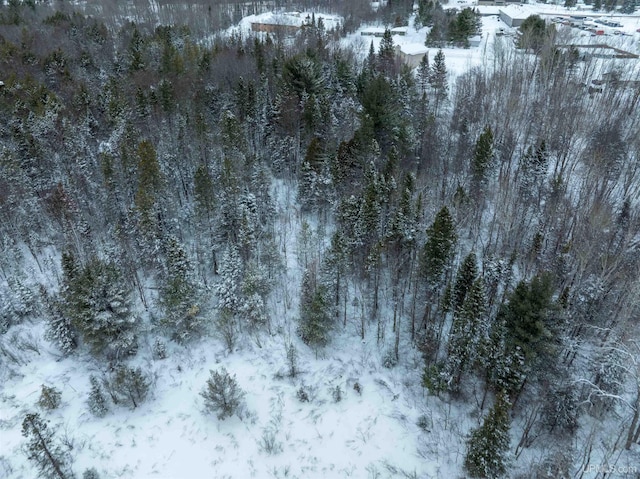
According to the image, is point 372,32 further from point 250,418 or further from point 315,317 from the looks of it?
point 250,418

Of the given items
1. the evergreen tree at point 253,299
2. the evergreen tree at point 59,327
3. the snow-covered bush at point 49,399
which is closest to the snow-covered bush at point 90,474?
the snow-covered bush at point 49,399

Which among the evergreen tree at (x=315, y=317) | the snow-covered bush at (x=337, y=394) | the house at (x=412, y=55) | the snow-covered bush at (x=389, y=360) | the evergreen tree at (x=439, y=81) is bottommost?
the snow-covered bush at (x=337, y=394)

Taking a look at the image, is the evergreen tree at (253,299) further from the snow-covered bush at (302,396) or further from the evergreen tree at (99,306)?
the evergreen tree at (99,306)

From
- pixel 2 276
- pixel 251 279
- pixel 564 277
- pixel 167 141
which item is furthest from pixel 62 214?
pixel 564 277

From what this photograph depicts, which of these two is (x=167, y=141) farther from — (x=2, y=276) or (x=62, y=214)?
(x=2, y=276)

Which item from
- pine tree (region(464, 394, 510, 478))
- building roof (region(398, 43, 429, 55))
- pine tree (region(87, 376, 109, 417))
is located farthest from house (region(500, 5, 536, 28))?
pine tree (region(87, 376, 109, 417))

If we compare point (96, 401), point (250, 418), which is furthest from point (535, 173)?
point (96, 401)

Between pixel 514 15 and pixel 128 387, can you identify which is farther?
pixel 514 15
